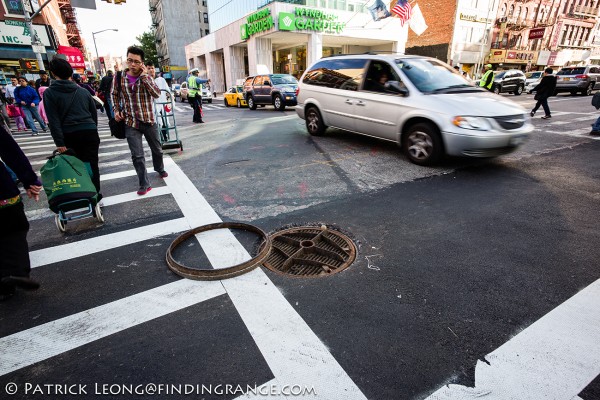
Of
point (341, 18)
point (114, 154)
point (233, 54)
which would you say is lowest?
point (114, 154)

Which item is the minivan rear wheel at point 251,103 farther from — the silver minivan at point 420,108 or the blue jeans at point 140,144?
the blue jeans at point 140,144

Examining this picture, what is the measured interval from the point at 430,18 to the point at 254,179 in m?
47.1

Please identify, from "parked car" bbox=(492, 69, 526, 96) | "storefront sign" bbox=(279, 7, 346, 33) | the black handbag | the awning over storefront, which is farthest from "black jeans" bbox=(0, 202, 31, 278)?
the awning over storefront

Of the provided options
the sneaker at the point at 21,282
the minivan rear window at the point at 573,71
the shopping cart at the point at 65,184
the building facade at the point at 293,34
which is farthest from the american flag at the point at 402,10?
the sneaker at the point at 21,282

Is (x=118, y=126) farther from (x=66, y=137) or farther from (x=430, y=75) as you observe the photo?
(x=430, y=75)

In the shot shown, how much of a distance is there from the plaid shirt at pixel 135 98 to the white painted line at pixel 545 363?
16.9 ft

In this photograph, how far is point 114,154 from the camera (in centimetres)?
826

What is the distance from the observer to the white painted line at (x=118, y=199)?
4625 mm

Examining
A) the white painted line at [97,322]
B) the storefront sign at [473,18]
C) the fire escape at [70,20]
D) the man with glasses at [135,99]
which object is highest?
the fire escape at [70,20]

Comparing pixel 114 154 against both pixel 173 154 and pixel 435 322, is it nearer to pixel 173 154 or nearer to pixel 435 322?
pixel 173 154

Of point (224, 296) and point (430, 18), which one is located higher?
point (430, 18)

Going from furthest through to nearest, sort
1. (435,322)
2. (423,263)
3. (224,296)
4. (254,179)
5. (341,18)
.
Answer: (341,18), (254,179), (423,263), (224,296), (435,322)

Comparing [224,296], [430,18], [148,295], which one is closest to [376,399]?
[224,296]

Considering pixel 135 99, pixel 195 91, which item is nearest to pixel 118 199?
pixel 135 99
